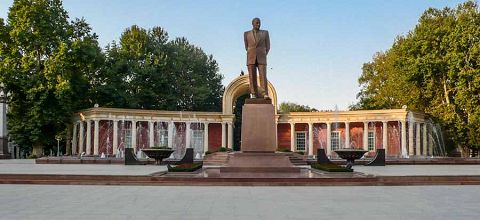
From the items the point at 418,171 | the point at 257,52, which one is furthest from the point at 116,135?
the point at 418,171

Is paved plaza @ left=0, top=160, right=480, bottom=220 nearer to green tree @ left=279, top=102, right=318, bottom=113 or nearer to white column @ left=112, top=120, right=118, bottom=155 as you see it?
white column @ left=112, top=120, right=118, bottom=155

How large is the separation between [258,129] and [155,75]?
3386cm

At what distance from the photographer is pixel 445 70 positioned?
43375 mm

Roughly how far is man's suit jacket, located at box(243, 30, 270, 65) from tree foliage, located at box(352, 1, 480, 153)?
27.4 metres

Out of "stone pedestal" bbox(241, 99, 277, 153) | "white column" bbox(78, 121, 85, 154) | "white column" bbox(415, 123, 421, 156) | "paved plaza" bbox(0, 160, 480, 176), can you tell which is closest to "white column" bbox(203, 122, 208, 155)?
"white column" bbox(78, 121, 85, 154)

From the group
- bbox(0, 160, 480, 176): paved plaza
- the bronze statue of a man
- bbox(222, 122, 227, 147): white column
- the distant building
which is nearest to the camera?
the bronze statue of a man

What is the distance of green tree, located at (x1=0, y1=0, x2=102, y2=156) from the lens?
134 ft

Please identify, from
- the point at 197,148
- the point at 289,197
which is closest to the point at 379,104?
the point at 197,148

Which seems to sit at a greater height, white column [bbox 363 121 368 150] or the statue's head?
the statue's head

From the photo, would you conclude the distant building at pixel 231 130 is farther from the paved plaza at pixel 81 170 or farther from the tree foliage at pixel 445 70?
the paved plaza at pixel 81 170

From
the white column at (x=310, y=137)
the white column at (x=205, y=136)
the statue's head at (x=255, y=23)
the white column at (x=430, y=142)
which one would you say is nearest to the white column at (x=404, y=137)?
the white column at (x=430, y=142)

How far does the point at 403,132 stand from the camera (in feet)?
148

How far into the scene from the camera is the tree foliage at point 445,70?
135 feet

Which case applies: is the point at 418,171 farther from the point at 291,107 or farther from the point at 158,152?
the point at 291,107
